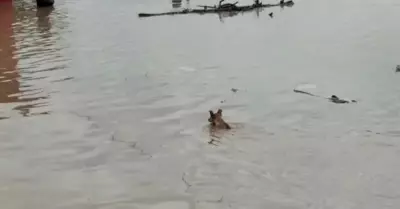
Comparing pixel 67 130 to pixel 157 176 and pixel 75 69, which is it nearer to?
pixel 157 176

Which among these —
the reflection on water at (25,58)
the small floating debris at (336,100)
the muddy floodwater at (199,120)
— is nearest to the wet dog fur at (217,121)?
the muddy floodwater at (199,120)

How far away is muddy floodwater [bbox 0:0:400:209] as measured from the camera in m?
5.30

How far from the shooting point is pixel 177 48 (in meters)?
12.7

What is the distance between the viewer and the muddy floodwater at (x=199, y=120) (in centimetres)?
530

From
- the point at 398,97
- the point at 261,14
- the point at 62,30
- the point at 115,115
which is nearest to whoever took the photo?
the point at 115,115

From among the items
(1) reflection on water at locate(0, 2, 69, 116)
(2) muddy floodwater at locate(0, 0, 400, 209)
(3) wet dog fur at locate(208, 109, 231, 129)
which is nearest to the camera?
(2) muddy floodwater at locate(0, 0, 400, 209)

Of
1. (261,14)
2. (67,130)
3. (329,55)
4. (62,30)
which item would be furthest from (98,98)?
(261,14)

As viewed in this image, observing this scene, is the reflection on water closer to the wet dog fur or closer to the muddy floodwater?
the muddy floodwater

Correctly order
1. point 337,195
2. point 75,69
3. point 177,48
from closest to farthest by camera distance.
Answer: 1. point 337,195
2. point 75,69
3. point 177,48

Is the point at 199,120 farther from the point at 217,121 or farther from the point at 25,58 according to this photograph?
the point at 25,58

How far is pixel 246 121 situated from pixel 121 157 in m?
1.89

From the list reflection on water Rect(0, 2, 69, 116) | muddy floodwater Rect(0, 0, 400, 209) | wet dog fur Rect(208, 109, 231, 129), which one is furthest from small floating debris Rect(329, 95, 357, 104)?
reflection on water Rect(0, 2, 69, 116)

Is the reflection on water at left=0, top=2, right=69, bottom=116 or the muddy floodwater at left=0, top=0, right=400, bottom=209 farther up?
the reflection on water at left=0, top=2, right=69, bottom=116

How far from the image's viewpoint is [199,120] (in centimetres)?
752
